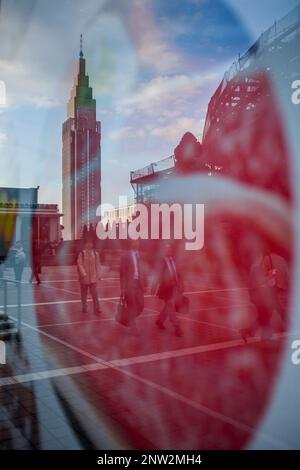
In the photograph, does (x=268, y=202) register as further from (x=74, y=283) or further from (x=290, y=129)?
(x=74, y=283)

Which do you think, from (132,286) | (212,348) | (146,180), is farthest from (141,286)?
(146,180)

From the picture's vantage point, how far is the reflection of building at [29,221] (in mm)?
47094

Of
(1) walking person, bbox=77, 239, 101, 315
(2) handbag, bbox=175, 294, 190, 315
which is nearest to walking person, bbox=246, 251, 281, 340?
(2) handbag, bbox=175, 294, 190, 315

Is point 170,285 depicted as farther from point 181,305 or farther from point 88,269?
point 88,269

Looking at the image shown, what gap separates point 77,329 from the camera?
7.98m

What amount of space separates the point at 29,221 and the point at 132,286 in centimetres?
4357

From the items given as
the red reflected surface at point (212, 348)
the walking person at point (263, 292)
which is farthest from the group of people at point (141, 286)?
the walking person at point (263, 292)

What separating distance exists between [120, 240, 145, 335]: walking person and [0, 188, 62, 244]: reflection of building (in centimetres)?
4026

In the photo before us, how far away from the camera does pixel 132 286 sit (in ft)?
24.5

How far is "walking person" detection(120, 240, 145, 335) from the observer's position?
7492 millimetres

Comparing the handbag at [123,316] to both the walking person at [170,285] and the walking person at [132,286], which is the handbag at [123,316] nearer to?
the walking person at [132,286]

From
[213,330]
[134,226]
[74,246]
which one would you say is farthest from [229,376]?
[74,246]

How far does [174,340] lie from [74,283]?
1031 centimetres

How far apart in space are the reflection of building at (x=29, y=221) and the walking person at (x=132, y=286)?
40260 millimetres
